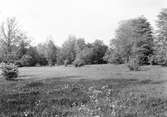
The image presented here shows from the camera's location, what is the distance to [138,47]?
2053 inches

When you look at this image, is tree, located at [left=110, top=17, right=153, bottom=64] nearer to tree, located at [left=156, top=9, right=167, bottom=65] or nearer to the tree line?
the tree line

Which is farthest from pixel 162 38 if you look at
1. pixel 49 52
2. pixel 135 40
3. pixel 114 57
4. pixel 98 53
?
pixel 49 52

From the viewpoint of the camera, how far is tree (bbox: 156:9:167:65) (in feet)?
141

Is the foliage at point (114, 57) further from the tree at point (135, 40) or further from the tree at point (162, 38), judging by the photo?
the tree at point (162, 38)

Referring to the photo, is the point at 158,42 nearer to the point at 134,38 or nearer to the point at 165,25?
the point at 165,25

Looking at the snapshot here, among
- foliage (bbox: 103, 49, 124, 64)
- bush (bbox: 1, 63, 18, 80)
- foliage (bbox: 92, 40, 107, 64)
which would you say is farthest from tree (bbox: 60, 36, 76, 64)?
bush (bbox: 1, 63, 18, 80)

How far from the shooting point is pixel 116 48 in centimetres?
5534

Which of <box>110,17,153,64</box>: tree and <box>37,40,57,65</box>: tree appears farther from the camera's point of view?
<box>37,40,57,65</box>: tree

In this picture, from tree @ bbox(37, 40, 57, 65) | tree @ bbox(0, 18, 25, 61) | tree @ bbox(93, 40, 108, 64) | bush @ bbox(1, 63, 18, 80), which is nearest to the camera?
bush @ bbox(1, 63, 18, 80)

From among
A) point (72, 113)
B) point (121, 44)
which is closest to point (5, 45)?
point (121, 44)

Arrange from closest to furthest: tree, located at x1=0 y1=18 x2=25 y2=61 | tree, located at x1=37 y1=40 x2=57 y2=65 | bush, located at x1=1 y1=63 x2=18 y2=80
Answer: bush, located at x1=1 y1=63 x2=18 y2=80, tree, located at x1=0 y1=18 x2=25 y2=61, tree, located at x1=37 y1=40 x2=57 y2=65

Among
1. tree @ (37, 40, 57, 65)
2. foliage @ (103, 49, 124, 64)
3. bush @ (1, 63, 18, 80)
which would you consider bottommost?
bush @ (1, 63, 18, 80)

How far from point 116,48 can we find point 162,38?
1385 centimetres

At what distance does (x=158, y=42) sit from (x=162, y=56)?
462cm
